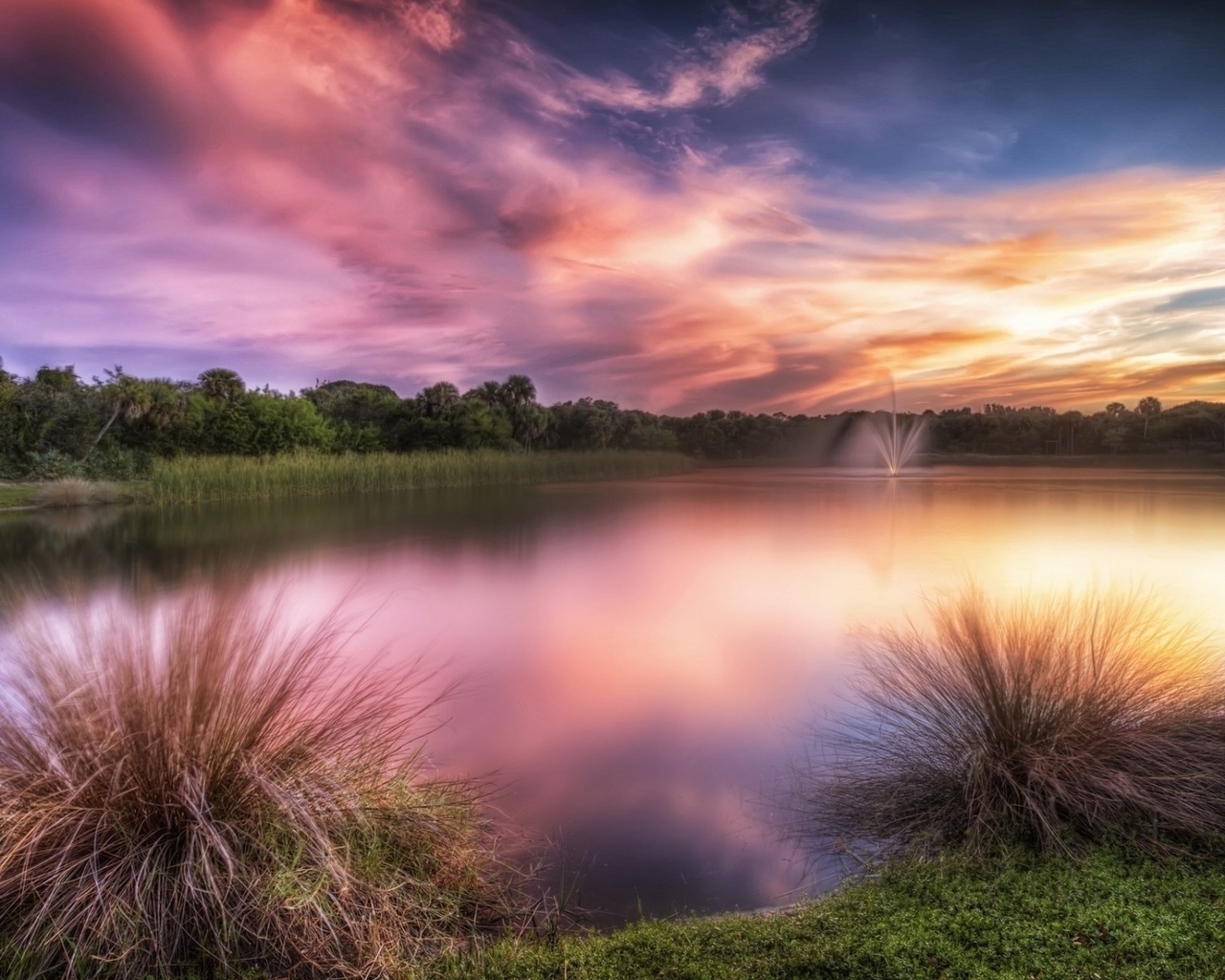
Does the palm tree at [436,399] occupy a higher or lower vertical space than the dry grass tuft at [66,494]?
higher

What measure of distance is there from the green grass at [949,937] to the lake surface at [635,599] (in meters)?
0.50

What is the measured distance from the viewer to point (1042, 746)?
3387 mm

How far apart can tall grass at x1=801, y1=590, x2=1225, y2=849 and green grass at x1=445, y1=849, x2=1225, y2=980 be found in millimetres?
328

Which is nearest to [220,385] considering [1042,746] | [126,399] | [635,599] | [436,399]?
[126,399]

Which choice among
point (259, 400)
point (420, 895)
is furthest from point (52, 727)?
point (259, 400)

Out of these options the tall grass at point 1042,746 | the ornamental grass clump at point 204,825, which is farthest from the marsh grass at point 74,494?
the tall grass at point 1042,746

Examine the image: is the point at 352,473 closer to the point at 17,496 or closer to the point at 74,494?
the point at 74,494

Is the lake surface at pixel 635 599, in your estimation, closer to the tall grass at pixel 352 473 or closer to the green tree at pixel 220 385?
the tall grass at pixel 352 473

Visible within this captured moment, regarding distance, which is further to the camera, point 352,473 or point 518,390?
point 518,390

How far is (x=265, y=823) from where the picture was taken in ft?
8.57

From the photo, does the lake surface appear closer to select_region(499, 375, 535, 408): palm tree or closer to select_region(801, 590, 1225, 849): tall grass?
select_region(801, 590, 1225, 849): tall grass

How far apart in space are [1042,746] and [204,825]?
347 centimetres

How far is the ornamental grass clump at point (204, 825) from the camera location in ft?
7.55

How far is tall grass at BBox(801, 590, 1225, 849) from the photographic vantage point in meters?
3.17
